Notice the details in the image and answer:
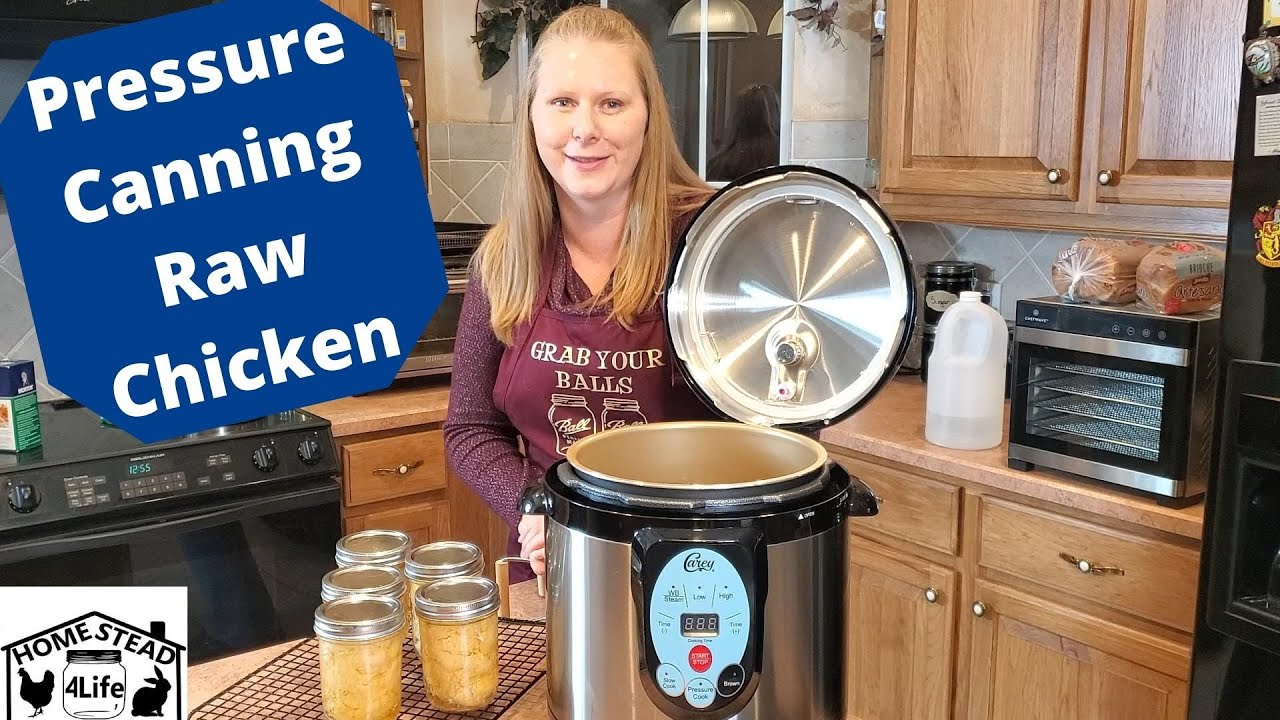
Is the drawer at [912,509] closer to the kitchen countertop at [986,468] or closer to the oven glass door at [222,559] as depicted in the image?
the kitchen countertop at [986,468]

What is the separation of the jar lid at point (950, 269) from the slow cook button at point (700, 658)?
183cm

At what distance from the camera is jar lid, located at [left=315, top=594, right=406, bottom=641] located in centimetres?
80

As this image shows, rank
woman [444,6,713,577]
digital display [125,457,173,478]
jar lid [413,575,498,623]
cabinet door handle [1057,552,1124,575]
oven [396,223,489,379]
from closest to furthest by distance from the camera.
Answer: jar lid [413,575,498,623]
woman [444,6,713,577]
cabinet door handle [1057,552,1124,575]
digital display [125,457,173,478]
oven [396,223,489,379]

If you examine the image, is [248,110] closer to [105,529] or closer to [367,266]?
[367,266]

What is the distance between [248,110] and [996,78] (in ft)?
5.44

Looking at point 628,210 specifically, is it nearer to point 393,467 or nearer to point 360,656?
point 360,656

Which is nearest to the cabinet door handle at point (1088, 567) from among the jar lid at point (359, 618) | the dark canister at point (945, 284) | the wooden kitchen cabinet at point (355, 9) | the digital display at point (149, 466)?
the dark canister at point (945, 284)

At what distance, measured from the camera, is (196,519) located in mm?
2035

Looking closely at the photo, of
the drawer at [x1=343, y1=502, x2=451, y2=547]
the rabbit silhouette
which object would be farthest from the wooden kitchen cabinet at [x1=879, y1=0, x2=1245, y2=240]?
the rabbit silhouette

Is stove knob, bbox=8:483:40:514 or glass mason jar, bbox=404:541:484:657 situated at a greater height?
glass mason jar, bbox=404:541:484:657

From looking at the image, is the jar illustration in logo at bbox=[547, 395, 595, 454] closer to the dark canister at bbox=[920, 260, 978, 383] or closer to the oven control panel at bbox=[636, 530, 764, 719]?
the oven control panel at bbox=[636, 530, 764, 719]

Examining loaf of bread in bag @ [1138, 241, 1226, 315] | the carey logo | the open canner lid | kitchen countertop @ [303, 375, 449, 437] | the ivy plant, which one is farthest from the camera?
the ivy plant

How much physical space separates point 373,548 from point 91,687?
0.40 m

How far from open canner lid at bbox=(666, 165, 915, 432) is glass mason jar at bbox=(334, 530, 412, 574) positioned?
0.32 metres
